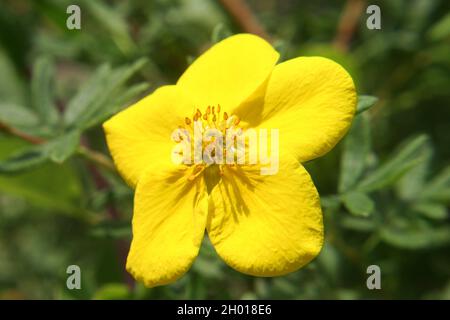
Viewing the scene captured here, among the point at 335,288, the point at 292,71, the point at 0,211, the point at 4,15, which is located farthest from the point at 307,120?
the point at 0,211

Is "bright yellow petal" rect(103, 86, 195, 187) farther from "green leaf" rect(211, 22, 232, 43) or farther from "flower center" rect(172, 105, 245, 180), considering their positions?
"green leaf" rect(211, 22, 232, 43)

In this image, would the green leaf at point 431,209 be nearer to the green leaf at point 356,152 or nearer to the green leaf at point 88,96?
the green leaf at point 356,152

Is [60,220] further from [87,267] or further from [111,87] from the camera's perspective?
[111,87]

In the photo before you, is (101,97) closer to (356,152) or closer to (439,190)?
(356,152)

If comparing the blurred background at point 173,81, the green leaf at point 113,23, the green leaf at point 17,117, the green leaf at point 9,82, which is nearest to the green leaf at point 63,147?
the blurred background at point 173,81

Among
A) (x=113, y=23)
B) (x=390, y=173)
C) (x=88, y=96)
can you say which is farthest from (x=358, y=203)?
(x=113, y=23)

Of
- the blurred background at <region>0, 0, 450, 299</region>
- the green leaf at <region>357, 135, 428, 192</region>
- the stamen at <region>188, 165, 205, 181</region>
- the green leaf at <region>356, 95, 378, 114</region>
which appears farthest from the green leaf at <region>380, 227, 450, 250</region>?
the stamen at <region>188, 165, 205, 181</region>
